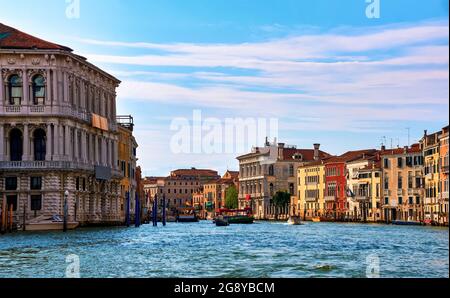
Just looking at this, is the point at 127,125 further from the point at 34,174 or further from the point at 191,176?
the point at 191,176

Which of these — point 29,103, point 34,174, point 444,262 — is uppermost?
point 29,103

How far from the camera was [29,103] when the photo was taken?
40.5 metres

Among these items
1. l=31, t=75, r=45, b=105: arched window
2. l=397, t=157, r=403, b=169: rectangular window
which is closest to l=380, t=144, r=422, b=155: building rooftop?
l=397, t=157, r=403, b=169: rectangular window

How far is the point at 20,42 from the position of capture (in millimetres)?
40438

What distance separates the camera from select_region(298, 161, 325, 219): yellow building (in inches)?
3189

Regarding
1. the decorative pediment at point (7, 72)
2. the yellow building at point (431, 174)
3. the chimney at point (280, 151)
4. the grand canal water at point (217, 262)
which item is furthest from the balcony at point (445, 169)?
the chimney at point (280, 151)

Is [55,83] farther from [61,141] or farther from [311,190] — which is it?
[311,190]

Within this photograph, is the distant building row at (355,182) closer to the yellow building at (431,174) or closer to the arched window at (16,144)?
the yellow building at (431,174)

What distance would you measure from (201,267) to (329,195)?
212 ft

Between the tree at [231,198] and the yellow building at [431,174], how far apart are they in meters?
53.4

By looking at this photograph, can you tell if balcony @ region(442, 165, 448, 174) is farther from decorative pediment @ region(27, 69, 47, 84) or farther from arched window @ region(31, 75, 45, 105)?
decorative pediment @ region(27, 69, 47, 84)

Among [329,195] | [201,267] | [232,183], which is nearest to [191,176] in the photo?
[232,183]

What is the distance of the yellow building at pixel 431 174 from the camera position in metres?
52.4

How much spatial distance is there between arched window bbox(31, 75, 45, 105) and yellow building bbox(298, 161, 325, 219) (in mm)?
42906
